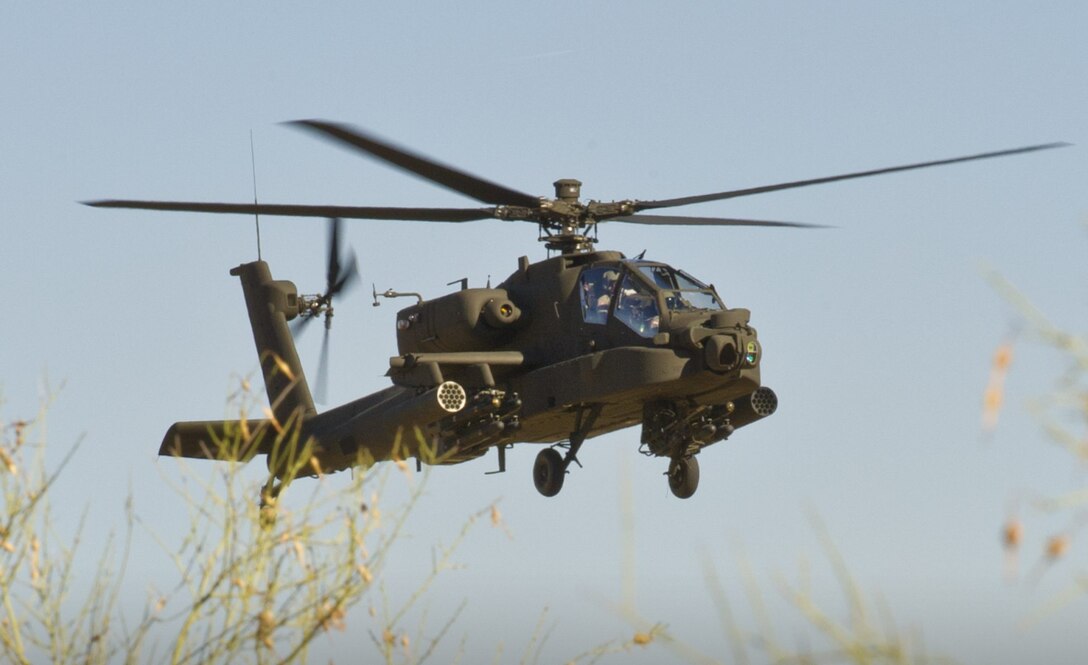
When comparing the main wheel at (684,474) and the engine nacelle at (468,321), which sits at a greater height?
the engine nacelle at (468,321)

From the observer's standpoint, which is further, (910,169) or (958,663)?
(910,169)

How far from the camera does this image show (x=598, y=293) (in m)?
17.6

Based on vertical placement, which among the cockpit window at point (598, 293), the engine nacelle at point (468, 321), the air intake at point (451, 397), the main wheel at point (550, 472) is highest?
the cockpit window at point (598, 293)

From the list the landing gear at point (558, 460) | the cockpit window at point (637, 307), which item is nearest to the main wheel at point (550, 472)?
the landing gear at point (558, 460)

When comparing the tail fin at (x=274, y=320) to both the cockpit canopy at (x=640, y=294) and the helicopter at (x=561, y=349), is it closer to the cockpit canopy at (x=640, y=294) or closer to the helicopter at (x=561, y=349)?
the helicopter at (x=561, y=349)

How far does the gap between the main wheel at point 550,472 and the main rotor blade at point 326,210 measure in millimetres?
2874

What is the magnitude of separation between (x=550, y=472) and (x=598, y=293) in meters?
2.31

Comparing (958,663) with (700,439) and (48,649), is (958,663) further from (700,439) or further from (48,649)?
(700,439)

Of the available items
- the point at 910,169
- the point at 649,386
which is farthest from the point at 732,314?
the point at 910,169

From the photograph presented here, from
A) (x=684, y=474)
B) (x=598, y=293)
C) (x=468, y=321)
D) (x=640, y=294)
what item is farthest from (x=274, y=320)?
(x=684, y=474)

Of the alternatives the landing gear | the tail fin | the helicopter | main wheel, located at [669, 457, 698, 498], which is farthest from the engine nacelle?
the tail fin

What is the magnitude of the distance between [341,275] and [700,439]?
22.4 ft

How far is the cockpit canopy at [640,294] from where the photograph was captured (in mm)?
17062

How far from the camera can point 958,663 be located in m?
3.58
